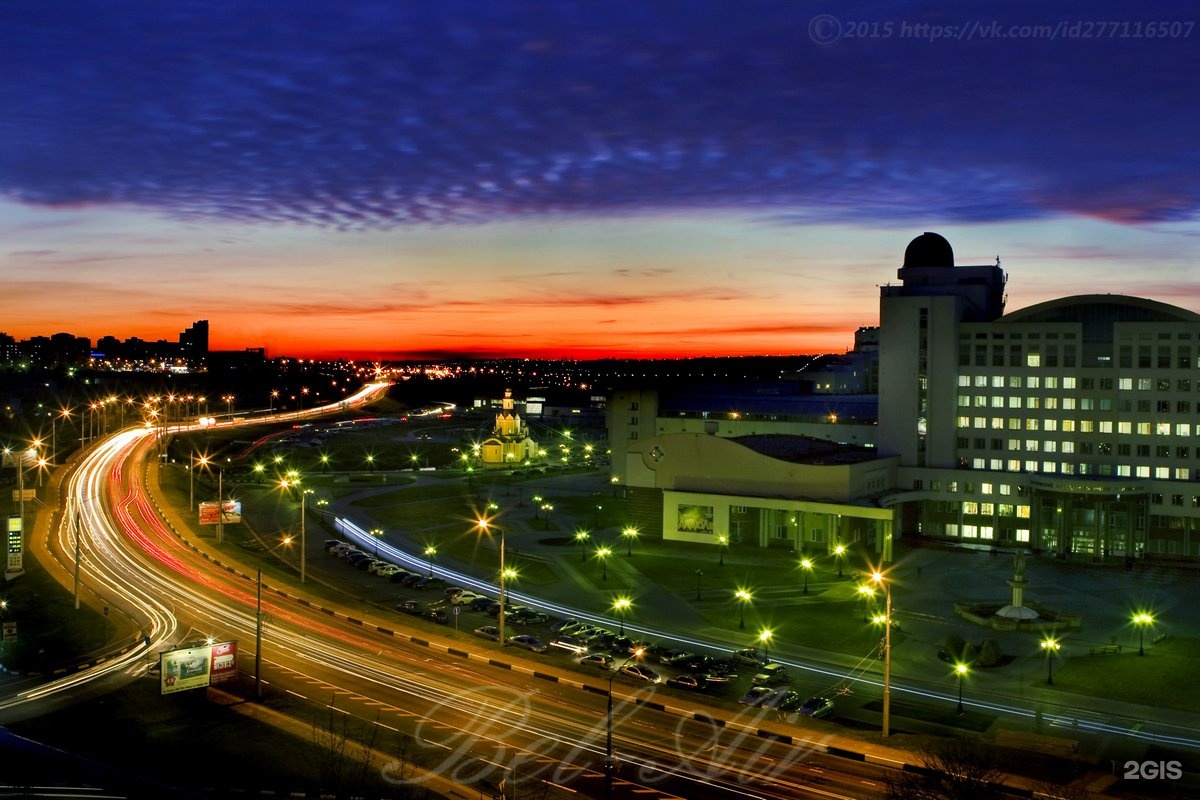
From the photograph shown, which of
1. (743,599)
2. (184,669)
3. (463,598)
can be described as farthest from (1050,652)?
(184,669)

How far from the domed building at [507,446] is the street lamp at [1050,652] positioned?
91.8m

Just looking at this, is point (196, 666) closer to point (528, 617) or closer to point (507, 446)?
point (528, 617)

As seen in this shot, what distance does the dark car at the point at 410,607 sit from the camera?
56850mm

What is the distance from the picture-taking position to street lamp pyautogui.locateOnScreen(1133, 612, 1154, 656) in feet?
165

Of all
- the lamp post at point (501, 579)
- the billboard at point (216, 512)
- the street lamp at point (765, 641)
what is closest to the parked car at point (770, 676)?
the street lamp at point (765, 641)

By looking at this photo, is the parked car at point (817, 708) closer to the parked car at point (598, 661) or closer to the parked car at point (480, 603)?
the parked car at point (598, 661)

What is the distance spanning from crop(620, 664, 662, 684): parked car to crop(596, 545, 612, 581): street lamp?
23905 millimetres

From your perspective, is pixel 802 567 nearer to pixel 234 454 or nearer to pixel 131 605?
pixel 131 605

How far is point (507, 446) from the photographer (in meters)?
138

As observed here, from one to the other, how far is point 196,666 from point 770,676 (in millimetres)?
24710

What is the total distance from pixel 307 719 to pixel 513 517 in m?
55.7

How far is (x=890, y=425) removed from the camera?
287ft

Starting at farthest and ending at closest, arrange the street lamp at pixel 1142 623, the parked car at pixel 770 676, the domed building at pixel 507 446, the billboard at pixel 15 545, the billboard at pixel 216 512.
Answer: the domed building at pixel 507 446, the billboard at pixel 216 512, the billboard at pixel 15 545, the street lamp at pixel 1142 623, the parked car at pixel 770 676

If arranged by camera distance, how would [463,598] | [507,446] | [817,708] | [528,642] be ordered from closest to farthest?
[817,708] < [528,642] < [463,598] < [507,446]
